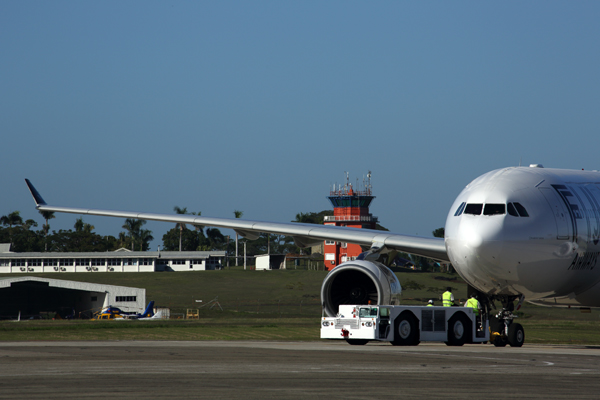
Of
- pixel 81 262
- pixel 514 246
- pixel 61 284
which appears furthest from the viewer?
pixel 81 262

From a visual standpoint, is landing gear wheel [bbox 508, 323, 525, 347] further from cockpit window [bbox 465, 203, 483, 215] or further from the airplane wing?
cockpit window [bbox 465, 203, 483, 215]

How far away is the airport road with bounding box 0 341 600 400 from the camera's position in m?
10.2

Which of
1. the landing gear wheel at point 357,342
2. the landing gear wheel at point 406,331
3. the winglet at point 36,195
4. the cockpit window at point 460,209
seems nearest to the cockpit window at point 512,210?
the cockpit window at point 460,209

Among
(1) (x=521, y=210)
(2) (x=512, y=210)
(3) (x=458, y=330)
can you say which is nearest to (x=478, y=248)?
(2) (x=512, y=210)

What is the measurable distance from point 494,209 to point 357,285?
5264 mm

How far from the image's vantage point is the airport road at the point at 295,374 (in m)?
10.2

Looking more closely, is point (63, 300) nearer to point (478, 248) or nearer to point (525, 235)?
point (478, 248)

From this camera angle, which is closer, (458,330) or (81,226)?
(458,330)

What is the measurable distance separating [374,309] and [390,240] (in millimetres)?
3056

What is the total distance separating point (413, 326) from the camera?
2080 cm

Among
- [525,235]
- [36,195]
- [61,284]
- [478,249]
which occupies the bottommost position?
[478,249]

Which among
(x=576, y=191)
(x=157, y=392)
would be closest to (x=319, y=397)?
(x=157, y=392)

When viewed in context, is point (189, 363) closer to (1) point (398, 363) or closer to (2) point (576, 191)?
(1) point (398, 363)

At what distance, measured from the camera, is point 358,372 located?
12.8 meters
